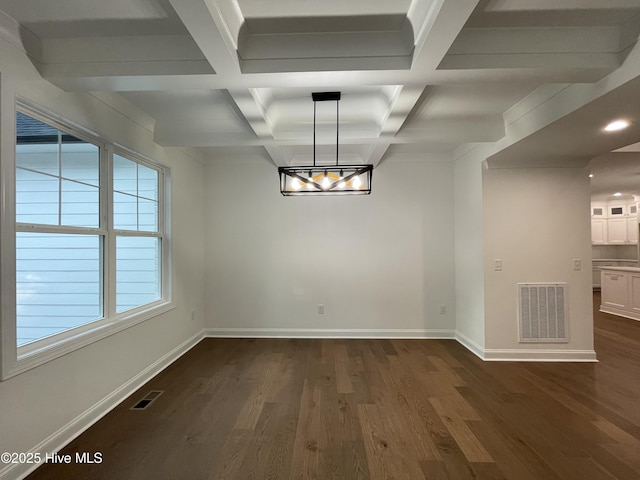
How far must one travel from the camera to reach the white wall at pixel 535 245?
12.2ft

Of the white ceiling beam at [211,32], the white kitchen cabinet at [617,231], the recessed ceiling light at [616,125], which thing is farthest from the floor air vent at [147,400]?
the white kitchen cabinet at [617,231]

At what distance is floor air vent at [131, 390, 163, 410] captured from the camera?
2705 mm

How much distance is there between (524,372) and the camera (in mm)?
3418

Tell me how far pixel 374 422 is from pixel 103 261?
2.68 meters

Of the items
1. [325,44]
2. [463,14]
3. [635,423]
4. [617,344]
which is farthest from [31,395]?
[617,344]

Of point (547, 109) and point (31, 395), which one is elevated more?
point (547, 109)

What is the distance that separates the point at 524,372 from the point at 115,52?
4.69m

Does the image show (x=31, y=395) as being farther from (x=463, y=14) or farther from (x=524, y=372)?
(x=524, y=372)

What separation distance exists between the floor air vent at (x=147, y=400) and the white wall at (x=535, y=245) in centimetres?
370

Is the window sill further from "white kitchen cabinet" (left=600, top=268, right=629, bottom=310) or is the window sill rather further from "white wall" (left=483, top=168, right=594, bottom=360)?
"white kitchen cabinet" (left=600, top=268, right=629, bottom=310)

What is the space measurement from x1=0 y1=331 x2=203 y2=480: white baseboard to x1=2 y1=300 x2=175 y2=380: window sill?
1.74 ft

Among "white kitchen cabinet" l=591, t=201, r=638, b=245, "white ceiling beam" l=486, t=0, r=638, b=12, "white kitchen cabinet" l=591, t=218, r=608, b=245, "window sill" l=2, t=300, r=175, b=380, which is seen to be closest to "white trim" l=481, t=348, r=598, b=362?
"white ceiling beam" l=486, t=0, r=638, b=12

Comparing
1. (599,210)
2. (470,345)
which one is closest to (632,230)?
(599,210)

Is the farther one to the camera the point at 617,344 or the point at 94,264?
the point at 617,344
